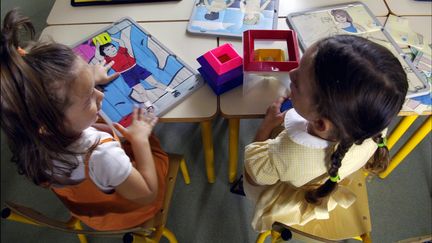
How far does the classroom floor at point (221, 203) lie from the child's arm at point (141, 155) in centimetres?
61

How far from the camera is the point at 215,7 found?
4.12ft

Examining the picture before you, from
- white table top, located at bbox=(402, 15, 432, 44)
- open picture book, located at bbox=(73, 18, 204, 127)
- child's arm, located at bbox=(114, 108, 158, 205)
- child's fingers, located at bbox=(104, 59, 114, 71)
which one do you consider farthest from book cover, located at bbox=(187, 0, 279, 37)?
white table top, located at bbox=(402, 15, 432, 44)

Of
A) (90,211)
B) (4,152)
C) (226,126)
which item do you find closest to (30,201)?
(90,211)

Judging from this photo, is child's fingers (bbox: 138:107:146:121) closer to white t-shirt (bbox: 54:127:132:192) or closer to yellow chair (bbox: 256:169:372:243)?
white t-shirt (bbox: 54:127:132:192)

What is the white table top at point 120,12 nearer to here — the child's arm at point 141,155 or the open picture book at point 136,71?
the open picture book at point 136,71

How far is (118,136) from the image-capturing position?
3.14 ft

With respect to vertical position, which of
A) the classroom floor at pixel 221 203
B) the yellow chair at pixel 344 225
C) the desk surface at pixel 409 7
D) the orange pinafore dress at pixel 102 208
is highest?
the desk surface at pixel 409 7

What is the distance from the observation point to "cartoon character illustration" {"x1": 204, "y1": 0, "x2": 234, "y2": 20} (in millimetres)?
1229

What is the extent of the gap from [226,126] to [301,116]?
99cm

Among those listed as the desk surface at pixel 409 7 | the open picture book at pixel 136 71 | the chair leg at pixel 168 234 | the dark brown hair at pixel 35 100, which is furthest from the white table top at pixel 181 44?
the desk surface at pixel 409 7

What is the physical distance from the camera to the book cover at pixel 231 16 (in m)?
1.18

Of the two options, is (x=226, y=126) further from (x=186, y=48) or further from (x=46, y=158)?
(x=46, y=158)

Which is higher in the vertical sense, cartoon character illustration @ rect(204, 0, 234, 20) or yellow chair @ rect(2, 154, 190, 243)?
cartoon character illustration @ rect(204, 0, 234, 20)

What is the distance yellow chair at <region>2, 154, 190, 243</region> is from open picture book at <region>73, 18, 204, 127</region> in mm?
308
